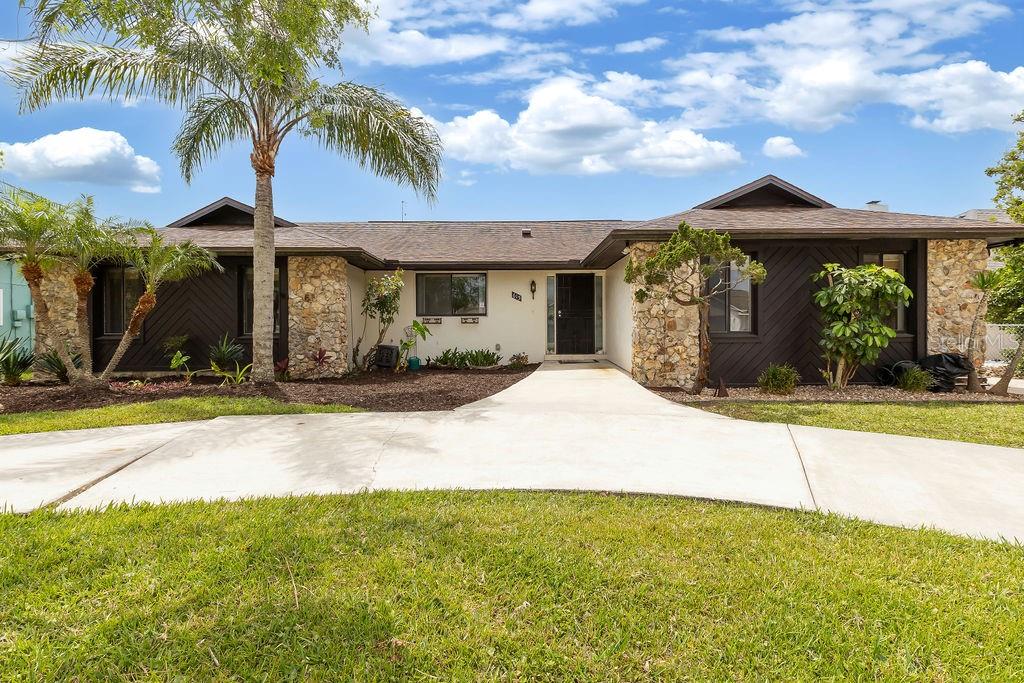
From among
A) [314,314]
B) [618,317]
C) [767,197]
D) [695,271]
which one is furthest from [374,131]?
[767,197]

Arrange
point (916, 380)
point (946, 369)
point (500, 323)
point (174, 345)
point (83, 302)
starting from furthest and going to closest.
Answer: point (500, 323) → point (174, 345) → point (946, 369) → point (916, 380) → point (83, 302)

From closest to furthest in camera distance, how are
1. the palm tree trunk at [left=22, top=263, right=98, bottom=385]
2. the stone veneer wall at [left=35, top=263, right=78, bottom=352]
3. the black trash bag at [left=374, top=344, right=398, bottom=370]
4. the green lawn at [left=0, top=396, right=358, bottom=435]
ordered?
the green lawn at [left=0, top=396, right=358, bottom=435] < the palm tree trunk at [left=22, top=263, right=98, bottom=385] < the stone veneer wall at [left=35, top=263, right=78, bottom=352] < the black trash bag at [left=374, top=344, right=398, bottom=370]

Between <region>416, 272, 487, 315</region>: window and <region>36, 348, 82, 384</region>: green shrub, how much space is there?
7.27 meters

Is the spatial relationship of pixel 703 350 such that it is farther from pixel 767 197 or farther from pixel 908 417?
pixel 767 197

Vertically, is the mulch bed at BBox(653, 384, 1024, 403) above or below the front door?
below

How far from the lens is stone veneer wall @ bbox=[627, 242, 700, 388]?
9.64 m

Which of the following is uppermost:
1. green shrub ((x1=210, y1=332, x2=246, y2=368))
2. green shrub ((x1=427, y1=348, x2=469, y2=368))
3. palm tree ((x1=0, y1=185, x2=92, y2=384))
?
palm tree ((x1=0, y1=185, x2=92, y2=384))

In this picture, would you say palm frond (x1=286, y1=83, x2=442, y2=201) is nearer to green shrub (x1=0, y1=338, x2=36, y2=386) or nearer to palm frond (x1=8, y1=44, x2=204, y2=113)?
palm frond (x1=8, y1=44, x2=204, y2=113)

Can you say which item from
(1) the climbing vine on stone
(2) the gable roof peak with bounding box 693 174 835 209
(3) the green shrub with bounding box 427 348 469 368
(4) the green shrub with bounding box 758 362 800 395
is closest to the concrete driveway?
(1) the climbing vine on stone

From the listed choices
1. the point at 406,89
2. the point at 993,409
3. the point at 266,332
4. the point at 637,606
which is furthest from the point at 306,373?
the point at 993,409

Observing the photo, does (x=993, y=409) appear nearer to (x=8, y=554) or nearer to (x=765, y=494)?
(x=765, y=494)

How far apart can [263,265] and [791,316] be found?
939cm

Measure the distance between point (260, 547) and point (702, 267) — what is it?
299 inches

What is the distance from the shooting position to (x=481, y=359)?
13352 millimetres
